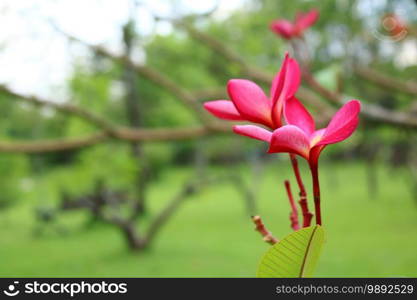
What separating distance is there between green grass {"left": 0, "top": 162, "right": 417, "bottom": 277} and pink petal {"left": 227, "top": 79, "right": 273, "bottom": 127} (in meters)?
3.21

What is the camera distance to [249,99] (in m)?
0.39

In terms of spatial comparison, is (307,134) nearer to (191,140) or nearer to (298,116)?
(298,116)

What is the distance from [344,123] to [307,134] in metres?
0.04

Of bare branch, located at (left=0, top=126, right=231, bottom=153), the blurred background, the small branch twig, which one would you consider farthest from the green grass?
the small branch twig

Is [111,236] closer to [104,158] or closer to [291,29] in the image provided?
[104,158]

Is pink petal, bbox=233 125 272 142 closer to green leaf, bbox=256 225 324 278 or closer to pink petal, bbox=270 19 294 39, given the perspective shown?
green leaf, bbox=256 225 324 278

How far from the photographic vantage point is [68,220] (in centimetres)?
784

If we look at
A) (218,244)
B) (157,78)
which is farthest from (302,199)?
(218,244)

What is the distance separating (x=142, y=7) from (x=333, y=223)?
13.5 feet

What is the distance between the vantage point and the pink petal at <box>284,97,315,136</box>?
1.31 ft

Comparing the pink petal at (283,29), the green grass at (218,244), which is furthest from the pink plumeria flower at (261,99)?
the green grass at (218,244)

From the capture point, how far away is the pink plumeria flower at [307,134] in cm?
35

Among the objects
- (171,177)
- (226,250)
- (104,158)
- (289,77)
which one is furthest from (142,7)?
(171,177)

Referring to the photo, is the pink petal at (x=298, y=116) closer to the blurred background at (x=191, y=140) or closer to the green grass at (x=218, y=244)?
the blurred background at (x=191, y=140)
